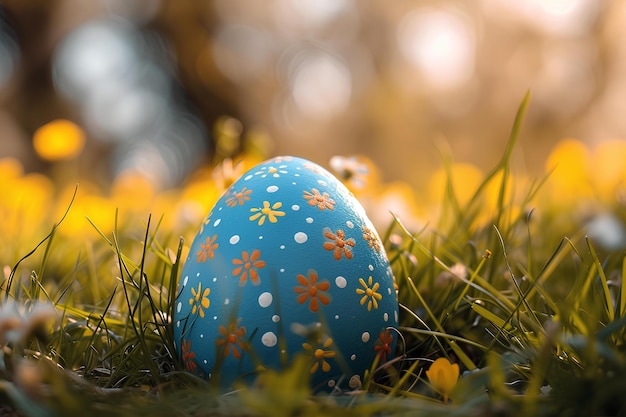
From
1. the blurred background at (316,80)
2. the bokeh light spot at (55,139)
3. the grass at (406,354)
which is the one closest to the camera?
the grass at (406,354)

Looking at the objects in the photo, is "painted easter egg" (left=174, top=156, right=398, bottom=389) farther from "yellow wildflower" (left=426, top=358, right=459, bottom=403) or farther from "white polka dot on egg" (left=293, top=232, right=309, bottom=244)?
"yellow wildflower" (left=426, top=358, right=459, bottom=403)

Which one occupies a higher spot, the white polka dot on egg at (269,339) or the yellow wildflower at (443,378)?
the white polka dot on egg at (269,339)

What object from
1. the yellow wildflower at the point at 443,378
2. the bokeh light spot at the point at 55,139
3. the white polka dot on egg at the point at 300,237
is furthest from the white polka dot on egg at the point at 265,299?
the bokeh light spot at the point at 55,139

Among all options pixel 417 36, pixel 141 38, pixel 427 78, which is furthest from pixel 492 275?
pixel 141 38

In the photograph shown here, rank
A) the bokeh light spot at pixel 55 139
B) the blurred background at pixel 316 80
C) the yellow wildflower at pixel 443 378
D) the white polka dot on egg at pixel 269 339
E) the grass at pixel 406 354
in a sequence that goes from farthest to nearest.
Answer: the blurred background at pixel 316 80, the bokeh light spot at pixel 55 139, the white polka dot on egg at pixel 269 339, the yellow wildflower at pixel 443 378, the grass at pixel 406 354

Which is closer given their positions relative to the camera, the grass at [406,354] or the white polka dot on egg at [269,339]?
the grass at [406,354]

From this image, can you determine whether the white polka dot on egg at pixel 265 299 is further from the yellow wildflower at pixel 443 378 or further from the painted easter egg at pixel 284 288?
the yellow wildflower at pixel 443 378

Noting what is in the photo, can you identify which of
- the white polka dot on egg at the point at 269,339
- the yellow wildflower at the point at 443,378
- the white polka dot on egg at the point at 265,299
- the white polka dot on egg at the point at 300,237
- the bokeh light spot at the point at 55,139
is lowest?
the yellow wildflower at the point at 443,378
